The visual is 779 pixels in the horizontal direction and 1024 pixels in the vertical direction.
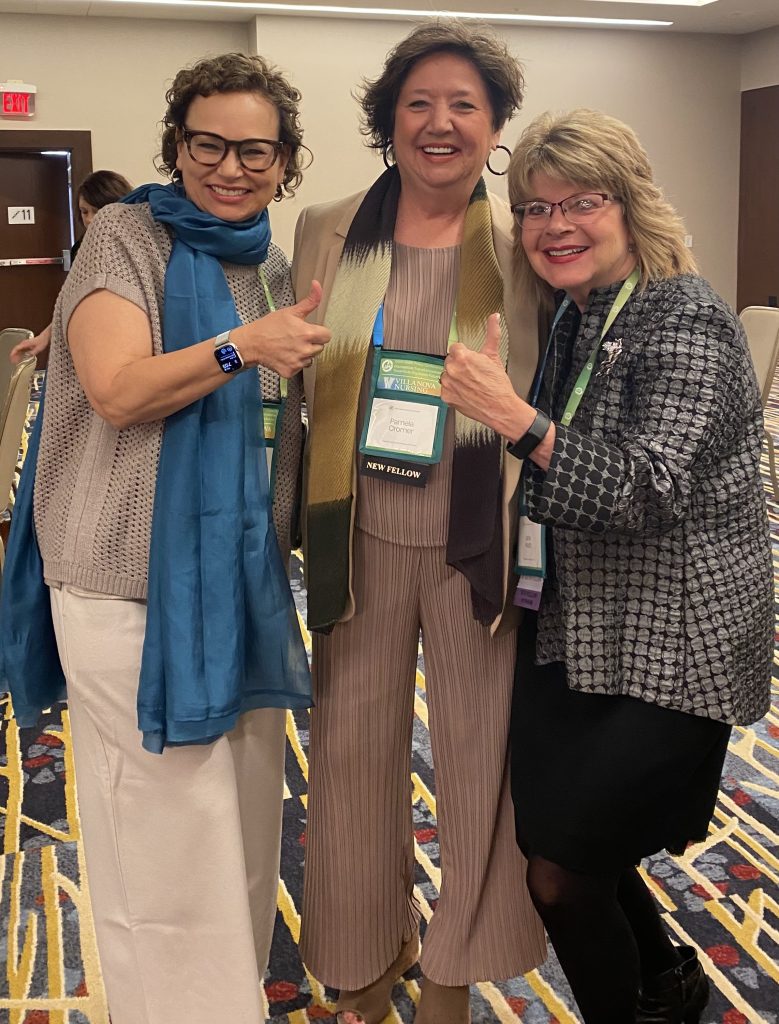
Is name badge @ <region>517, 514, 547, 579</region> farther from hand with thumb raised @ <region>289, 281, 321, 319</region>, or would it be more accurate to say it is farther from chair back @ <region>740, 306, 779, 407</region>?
chair back @ <region>740, 306, 779, 407</region>

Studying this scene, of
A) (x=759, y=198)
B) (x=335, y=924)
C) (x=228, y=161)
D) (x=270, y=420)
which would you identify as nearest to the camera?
(x=228, y=161)

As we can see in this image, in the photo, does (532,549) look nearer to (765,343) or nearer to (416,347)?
(416,347)

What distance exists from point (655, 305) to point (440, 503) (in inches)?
20.4

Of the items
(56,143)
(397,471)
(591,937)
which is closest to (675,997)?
(591,937)

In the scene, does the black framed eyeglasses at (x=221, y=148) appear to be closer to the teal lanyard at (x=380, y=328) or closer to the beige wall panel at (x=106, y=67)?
the teal lanyard at (x=380, y=328)

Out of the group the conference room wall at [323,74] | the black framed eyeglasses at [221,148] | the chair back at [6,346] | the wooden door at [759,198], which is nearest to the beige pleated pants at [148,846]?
the black framed eyeglasses at [221,148]

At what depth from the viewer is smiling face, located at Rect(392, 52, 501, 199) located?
1812mm

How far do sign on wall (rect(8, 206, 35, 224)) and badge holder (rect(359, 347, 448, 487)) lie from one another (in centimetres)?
1022

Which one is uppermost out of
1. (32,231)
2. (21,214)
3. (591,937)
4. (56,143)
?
(56,143)

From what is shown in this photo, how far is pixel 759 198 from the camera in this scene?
1187cm

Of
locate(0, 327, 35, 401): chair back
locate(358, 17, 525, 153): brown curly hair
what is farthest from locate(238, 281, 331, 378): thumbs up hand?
locate(0, 327, 35, 401): chair back

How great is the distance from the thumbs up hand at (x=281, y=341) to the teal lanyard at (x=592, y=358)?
39 cm

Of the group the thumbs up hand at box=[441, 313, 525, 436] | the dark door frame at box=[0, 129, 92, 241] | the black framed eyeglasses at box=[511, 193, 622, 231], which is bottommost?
the thumbs up hand at box=[441, 313, 525, 436]

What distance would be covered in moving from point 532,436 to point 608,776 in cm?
53
